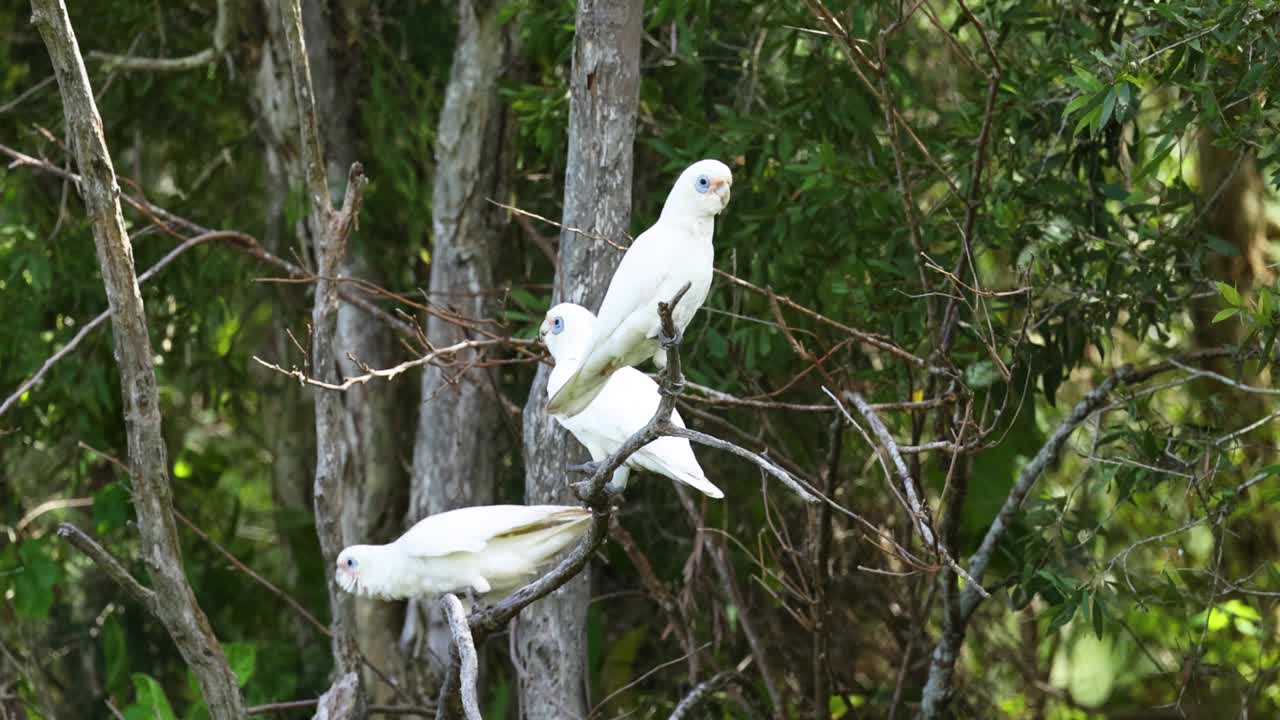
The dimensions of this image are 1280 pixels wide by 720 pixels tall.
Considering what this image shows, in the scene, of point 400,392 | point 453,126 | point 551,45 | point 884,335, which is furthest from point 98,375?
point 884,335

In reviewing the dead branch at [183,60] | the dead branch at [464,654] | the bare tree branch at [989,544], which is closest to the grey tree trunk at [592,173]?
the dead branch at [464,654]

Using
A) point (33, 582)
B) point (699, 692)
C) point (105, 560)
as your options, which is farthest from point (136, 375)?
point (33, 582)

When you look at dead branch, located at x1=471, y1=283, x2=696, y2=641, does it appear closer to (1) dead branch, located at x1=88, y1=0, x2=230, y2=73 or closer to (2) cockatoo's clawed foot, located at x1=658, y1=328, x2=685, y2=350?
(2) cockatoo's clawed foot, located at x1=658, y1=328, x2=685, y2=350

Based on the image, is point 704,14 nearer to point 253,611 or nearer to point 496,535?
point 496,535

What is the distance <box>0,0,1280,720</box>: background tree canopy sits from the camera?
4027mm

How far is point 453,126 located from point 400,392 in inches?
56.2

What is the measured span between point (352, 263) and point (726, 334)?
1.97m

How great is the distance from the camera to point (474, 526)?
3391 mm

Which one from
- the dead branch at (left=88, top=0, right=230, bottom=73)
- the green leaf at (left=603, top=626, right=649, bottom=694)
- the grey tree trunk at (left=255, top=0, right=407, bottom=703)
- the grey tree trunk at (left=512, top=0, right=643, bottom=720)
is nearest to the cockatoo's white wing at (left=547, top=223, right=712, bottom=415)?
the grey tree trunk at (left=512, top=0, right=643, bottom=720)

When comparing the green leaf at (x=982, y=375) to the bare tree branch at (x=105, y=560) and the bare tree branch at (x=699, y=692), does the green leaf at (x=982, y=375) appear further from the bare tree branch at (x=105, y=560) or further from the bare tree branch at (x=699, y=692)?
the bare tree branch at (x=105, y=560)

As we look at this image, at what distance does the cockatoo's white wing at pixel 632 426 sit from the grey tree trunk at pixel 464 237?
2.12 metres

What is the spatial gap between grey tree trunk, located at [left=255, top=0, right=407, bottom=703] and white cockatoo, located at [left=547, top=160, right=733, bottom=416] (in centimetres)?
304

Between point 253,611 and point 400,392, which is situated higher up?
point 400,392

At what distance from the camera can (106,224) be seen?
3.45 metres
